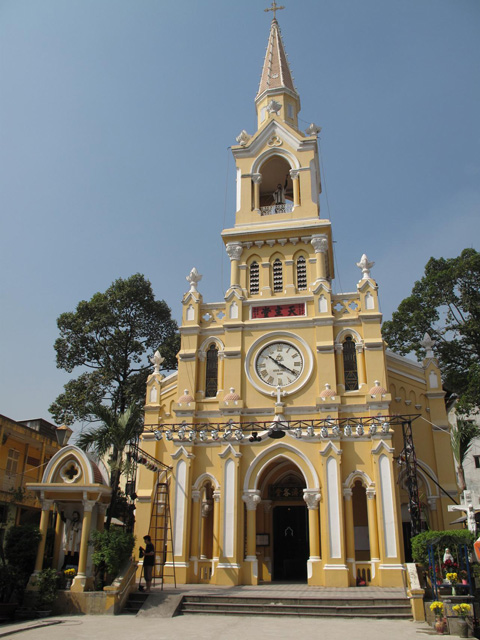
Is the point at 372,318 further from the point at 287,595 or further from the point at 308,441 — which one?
the point at 287,595

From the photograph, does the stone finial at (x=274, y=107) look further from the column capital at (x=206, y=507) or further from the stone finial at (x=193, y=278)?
the column capital at (x=206, y=507)

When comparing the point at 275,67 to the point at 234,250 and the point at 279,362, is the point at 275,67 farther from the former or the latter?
the point at 279,362

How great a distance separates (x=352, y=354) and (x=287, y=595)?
9.40 metres

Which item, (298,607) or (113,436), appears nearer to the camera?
(298,607)

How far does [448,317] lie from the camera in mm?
28625

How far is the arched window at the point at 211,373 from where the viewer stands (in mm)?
22766

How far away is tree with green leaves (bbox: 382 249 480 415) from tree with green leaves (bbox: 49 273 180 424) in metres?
12.7

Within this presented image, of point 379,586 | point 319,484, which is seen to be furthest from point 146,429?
point 379,586

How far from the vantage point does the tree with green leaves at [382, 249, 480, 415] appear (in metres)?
27.4

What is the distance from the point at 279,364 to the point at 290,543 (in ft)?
22.5

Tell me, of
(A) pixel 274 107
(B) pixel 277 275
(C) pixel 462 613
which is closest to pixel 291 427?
(B) pixel 277 275

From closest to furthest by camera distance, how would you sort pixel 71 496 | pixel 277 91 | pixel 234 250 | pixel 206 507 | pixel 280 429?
pixel 71 496, pixel 280 429, pixel 206 507, pixel 234 250, pixel 277 91

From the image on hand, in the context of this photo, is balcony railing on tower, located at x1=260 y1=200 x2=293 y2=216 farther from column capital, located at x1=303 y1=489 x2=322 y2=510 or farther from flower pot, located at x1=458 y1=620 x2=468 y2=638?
flower pot, located at x1=458 y1=620 x2=468 y2=638

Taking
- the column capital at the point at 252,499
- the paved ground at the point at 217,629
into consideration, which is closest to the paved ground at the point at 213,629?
the paved ground at the point at 217,629
